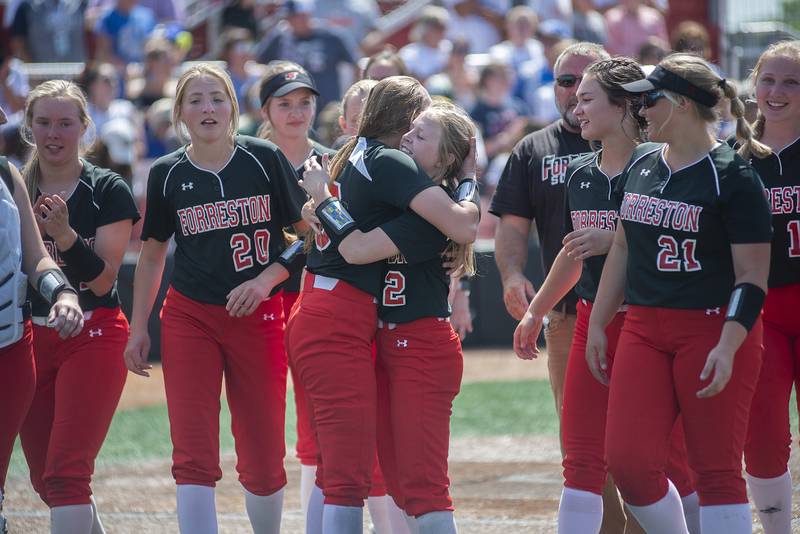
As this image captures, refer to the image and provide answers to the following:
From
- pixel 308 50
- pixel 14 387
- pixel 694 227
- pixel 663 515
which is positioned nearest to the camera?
pixel 694 227

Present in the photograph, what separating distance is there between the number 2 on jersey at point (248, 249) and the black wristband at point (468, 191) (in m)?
1.15

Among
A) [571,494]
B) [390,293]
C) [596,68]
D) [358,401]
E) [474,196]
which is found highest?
[596,68]

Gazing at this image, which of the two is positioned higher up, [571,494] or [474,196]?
[474,196]

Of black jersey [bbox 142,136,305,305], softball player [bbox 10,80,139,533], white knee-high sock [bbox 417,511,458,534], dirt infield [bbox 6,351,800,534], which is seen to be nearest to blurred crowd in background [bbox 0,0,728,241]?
dirt infield [bbox 6,351,800,534]

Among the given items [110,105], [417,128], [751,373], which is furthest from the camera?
[110,105]

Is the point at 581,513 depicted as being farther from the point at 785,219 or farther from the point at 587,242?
the point at 785,219

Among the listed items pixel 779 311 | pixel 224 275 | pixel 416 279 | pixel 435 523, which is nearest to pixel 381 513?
pixel 435 523

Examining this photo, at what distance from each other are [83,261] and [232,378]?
86 centimetres

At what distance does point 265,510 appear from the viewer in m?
5.43

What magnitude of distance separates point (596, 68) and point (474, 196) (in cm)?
82

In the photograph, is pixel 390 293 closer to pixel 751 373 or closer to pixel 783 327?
pixel 751 373

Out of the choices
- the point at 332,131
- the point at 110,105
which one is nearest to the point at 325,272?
the point at 332,131

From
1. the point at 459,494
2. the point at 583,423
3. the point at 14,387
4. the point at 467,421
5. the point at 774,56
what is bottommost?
the point at 467,421

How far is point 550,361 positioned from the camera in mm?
5773
